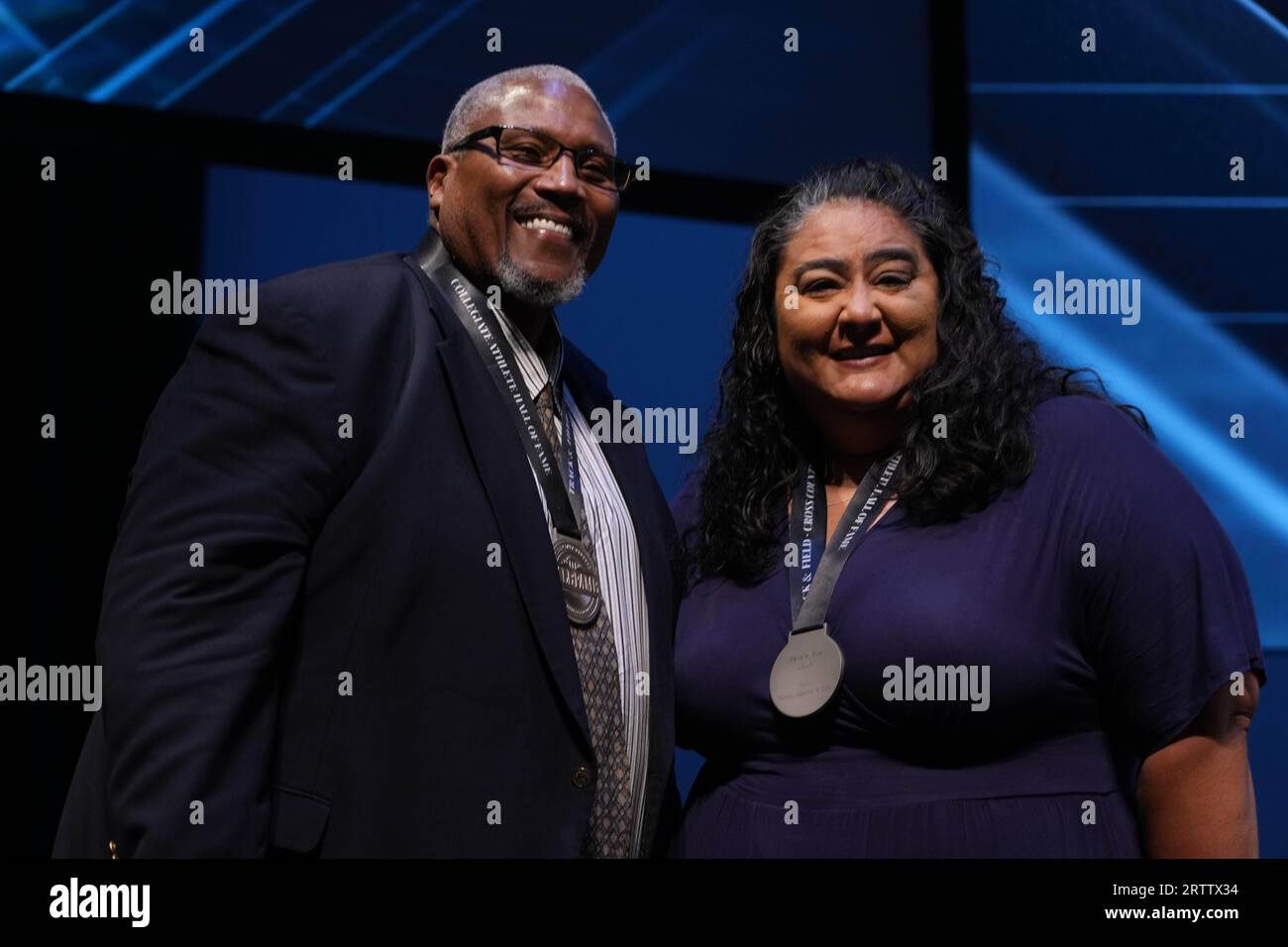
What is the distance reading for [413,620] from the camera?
1.96m

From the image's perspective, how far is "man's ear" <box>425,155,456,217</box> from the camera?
245 cm

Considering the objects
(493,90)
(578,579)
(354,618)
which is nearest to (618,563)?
(578,579)

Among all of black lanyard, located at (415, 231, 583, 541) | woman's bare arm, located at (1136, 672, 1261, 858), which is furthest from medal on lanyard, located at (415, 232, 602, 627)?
woman's bare arm, located at (1136, 672, 1261, 858)

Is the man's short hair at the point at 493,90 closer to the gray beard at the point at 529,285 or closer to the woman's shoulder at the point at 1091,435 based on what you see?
the gray beard at the point at 529,285

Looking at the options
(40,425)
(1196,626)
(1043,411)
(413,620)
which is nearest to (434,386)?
(413,620)

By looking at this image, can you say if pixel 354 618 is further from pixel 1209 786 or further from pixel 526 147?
pixel 1209 786

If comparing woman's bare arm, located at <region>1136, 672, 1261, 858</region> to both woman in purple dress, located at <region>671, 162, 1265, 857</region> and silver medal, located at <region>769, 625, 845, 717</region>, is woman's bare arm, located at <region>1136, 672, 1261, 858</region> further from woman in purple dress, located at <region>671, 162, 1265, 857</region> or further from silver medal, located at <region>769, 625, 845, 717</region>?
silver medal, located at <region>769, 625, 845, 717</region>

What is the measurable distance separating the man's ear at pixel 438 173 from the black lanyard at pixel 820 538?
2.78ft

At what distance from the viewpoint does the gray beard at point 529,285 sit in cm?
232

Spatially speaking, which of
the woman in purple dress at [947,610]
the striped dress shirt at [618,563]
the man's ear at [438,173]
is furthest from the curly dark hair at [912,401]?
the man's ear at [438,173]

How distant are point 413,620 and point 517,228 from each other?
2.47 ft

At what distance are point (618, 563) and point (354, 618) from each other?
1.64 ft

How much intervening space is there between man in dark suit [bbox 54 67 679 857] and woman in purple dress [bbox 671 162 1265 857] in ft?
0.81

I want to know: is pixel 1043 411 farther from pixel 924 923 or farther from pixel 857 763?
pixel 924 923
